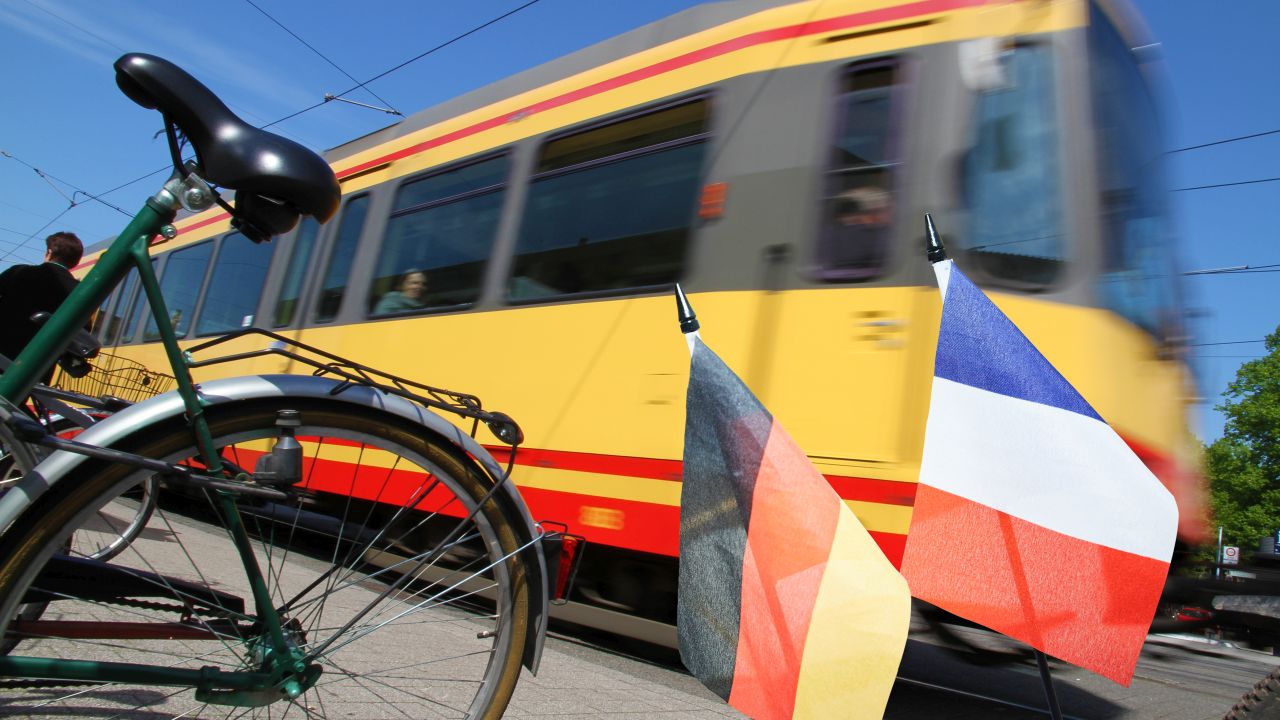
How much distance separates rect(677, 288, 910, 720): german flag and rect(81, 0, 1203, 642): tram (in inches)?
95.8

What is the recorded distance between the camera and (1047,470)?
4.41 feet

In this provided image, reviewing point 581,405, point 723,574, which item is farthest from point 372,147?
point 723,574

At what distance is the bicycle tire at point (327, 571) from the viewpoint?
153 cm

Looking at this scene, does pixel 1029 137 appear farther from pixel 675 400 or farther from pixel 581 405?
pixel 581 405

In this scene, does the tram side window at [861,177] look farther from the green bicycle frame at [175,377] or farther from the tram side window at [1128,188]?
the green bicycle frame at [175,377]

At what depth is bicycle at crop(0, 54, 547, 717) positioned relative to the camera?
157 centimetres

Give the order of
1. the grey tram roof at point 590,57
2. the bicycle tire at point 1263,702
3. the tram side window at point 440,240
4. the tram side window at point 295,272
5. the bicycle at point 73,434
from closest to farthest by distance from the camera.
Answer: the bicycle at point 73,434
the bicycle tire at point 1263,702
the grey tram roof at point 590,57
the tram side window at point 440,240
the tram side window at point 295,272

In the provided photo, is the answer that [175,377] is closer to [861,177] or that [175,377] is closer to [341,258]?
[861,177]

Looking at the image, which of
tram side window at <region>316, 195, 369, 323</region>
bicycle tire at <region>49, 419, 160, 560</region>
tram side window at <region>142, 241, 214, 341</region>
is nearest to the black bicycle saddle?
bicycle tire at <region>49, 419, 160, 560</region>

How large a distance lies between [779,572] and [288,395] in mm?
949

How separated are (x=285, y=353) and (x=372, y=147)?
585 centimetres

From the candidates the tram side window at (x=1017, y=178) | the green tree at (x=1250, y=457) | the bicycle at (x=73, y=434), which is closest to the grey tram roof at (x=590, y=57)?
the tram side window at (x=1017, y=178)

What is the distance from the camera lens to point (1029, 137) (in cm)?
402

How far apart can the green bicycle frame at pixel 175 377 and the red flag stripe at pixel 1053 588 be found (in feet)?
3.92
